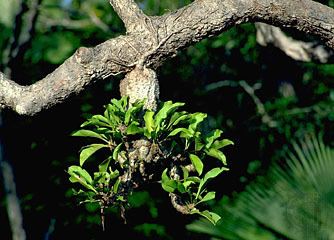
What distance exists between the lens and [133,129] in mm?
1806

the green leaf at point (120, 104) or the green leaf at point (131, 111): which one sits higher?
the green leaf at point (120, 104)

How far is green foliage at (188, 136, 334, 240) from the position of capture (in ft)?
11.4

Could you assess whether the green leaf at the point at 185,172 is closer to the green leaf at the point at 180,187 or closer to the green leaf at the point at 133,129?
the green leaf at the point at 180,187

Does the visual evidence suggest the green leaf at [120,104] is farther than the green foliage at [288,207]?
No

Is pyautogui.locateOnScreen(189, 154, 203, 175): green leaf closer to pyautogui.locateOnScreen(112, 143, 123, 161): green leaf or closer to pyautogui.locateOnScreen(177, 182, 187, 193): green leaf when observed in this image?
pyautogui.locateOnScreen(177, 182, 187, 193): green leaf

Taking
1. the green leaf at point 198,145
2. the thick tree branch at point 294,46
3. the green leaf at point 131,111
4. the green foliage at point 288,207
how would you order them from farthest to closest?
1. the thick tree branch at point 294,46
2. the green foliage at point 288,207
3. the green leaf at point 198,145
4. the green leaf at point 131,111

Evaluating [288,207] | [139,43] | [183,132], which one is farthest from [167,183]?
[288,207]

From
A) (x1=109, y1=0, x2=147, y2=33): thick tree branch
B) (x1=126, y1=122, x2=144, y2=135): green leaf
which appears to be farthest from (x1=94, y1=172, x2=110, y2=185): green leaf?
(x1=109, y1=0, x2=147, y2=33): thick tree branch

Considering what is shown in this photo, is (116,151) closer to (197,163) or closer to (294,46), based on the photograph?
(197,163)

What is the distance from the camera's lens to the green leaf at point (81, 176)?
73.9 inches

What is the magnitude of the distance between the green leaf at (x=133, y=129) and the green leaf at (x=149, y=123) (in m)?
0.01

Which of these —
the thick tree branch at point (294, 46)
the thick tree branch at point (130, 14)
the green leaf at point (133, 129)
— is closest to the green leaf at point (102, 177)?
the green leaf at point (133, 129)

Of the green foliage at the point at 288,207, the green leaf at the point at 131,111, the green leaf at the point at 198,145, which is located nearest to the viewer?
the green leaf at the point at 131,111

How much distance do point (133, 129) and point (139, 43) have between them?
0.82 ft
